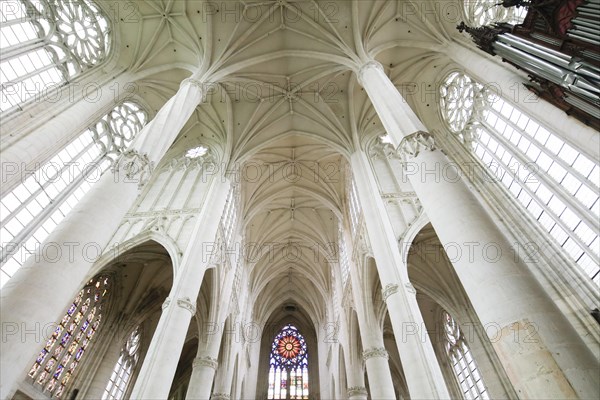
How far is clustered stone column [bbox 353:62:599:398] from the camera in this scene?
12.2 feet

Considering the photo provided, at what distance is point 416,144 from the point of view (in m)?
7.50

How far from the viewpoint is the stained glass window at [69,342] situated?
12.2 meters

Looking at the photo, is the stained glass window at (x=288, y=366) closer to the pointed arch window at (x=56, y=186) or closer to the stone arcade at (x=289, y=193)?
the stone arcade at (x=289, y=193)

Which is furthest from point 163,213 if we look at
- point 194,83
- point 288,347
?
point 288,347

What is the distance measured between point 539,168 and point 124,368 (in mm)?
20135

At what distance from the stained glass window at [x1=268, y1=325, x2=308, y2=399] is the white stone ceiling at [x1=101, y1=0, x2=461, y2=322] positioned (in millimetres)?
14451

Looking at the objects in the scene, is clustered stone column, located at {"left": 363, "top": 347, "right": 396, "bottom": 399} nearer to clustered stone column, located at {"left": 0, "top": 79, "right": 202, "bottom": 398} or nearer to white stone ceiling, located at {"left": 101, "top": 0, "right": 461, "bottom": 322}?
white stone ceiling, located at {"left": 101, "top": 0, "right": 461, "bottom": 322}

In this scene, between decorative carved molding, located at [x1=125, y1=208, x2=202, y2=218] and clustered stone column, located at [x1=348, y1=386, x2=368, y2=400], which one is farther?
clustered stone column, located at [x1=348, y1=386, x2=368, y2=400]

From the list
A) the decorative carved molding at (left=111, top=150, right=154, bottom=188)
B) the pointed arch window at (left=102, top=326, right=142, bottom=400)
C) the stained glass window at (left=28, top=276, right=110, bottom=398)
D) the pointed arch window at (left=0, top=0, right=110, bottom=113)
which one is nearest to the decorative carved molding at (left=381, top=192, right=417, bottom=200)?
the decorative carved molding at (left=111, top=150, right=154, bottom=188)

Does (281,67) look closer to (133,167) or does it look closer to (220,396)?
(133,167)

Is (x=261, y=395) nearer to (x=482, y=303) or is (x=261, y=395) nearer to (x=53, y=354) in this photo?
(x=53, y=354)

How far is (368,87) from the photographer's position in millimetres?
10992

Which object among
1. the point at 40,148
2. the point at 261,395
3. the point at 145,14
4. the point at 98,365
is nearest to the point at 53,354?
the point at 98,365

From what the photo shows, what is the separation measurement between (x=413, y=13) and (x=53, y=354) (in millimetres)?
19961
